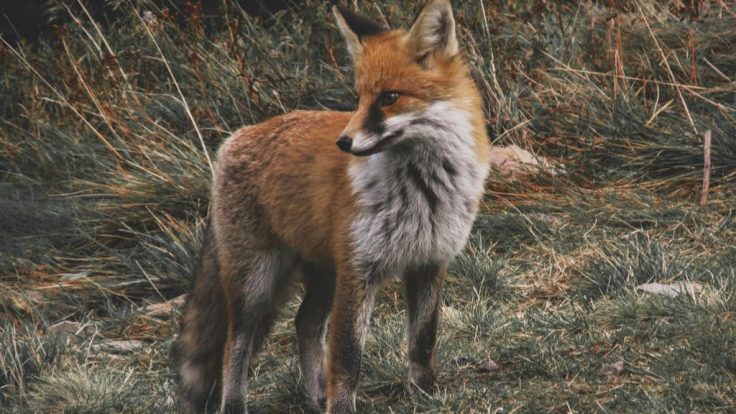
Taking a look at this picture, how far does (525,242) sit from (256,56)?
3.71 metres

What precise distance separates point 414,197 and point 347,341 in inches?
26.5

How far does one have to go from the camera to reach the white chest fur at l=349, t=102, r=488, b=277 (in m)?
4.22

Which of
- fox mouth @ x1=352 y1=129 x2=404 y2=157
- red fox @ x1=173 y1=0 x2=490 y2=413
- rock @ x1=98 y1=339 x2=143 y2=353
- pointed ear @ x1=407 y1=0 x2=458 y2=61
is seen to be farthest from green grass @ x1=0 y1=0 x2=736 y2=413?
pointed ear @ x1=407 y1=0 x2=458 y2=61

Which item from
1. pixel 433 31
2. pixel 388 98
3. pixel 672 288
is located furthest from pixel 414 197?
pixel 672 288

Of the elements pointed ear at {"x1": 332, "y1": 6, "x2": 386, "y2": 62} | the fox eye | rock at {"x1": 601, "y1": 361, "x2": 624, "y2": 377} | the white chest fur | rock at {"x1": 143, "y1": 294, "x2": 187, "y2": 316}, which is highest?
pointed ear at {"x1": 332, "y1": 6, "x2": 386, "y2": 62}

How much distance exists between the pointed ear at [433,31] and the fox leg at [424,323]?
94 cm

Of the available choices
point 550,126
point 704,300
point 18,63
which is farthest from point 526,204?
point 18,63

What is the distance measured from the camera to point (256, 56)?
9094 millimetres

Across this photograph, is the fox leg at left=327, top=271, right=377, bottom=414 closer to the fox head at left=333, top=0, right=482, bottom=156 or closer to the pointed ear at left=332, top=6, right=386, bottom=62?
the fox head at left=333, top=0, right=482, bottom=156

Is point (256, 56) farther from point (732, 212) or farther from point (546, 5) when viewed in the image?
point (732, 212)

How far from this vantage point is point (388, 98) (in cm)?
407

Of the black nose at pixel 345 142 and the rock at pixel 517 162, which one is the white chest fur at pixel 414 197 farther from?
the rock at pixel 517 162

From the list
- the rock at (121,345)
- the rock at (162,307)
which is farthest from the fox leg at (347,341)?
the rock at (162,307)

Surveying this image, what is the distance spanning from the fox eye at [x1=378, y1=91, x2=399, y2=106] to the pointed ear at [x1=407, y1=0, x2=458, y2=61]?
252 mm
